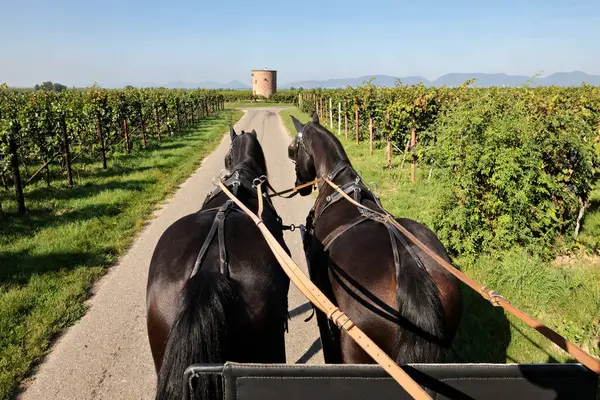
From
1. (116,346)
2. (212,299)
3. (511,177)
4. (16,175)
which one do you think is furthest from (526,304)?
(16,175)

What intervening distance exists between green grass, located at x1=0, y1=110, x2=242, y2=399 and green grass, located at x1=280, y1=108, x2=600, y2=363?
4.20 metres

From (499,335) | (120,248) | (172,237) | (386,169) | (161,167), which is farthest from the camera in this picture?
(161,167)

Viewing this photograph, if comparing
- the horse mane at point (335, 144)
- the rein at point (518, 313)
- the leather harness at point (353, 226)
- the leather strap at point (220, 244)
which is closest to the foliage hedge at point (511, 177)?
the horse mane at point (335, 144)

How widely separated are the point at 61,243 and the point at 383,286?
19.7ft

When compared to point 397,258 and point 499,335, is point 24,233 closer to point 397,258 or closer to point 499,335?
point 397,258

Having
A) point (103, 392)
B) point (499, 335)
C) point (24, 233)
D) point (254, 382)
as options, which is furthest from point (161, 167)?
point (254, 382)

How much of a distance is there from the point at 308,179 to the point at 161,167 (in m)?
8.87

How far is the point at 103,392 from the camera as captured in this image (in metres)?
3.50

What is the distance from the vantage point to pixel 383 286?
2.51m

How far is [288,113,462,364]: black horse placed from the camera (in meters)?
2.27

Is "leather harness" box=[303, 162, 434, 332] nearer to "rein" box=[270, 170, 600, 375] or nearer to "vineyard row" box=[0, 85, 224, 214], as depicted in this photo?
"rein" box=[270, 170, 600, 375]

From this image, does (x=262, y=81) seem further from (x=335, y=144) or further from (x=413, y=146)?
(x=335, y=144)

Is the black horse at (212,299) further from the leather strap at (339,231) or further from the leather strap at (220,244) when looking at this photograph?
the leather strap at (339,231)

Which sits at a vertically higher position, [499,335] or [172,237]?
[172,237]
